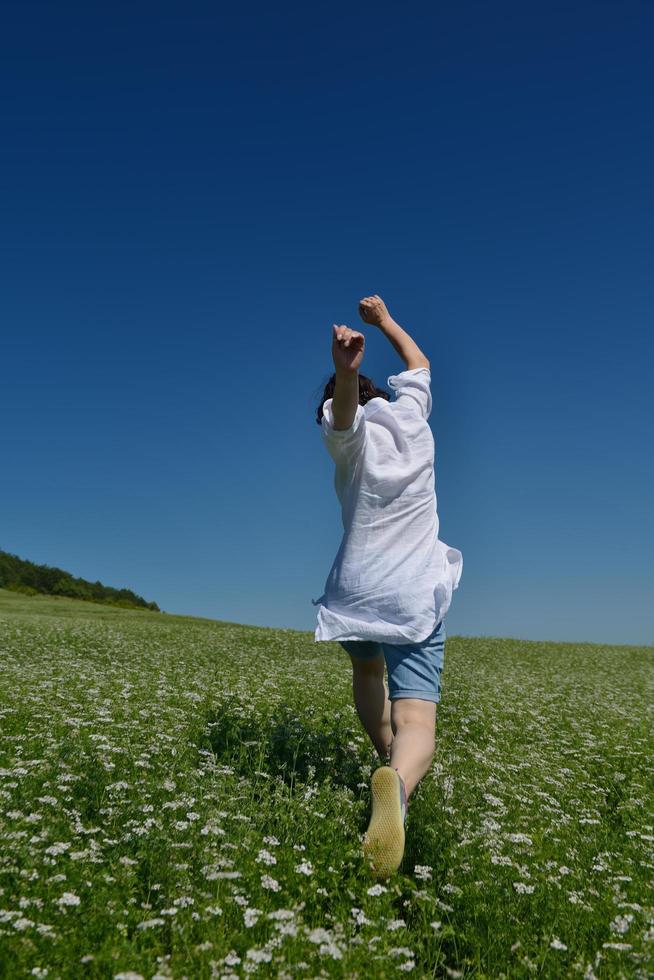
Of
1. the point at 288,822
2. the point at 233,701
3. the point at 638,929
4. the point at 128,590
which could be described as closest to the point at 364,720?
the point at 288,822

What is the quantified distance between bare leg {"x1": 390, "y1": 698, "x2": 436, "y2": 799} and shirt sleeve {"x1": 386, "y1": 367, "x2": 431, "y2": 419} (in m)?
2.08

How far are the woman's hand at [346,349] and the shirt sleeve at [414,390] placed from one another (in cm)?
94

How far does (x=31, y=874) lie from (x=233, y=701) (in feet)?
17.5

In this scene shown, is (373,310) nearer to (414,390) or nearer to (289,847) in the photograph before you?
(414,390)

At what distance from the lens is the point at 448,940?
433cm

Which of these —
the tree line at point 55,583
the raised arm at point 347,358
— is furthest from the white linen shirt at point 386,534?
the tree line at point 55,583

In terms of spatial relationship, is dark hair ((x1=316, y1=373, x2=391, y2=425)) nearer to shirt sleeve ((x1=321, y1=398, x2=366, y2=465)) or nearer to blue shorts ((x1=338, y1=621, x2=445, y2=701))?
shirt sleeve ((x1=321, y1=398, x2=366, y2=465))

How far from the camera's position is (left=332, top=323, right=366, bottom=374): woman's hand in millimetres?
4914

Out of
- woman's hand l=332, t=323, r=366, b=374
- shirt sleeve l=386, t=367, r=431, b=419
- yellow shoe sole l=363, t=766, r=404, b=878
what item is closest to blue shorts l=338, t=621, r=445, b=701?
yellow shoe sole l=363, t=766, r=404, b=878

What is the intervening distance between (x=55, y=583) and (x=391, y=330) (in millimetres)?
56188

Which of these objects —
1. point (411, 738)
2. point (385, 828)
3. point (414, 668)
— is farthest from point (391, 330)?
point (385, 828)

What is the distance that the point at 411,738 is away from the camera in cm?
509

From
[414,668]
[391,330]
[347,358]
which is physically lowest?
[414,668]

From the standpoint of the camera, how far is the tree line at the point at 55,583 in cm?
5684
